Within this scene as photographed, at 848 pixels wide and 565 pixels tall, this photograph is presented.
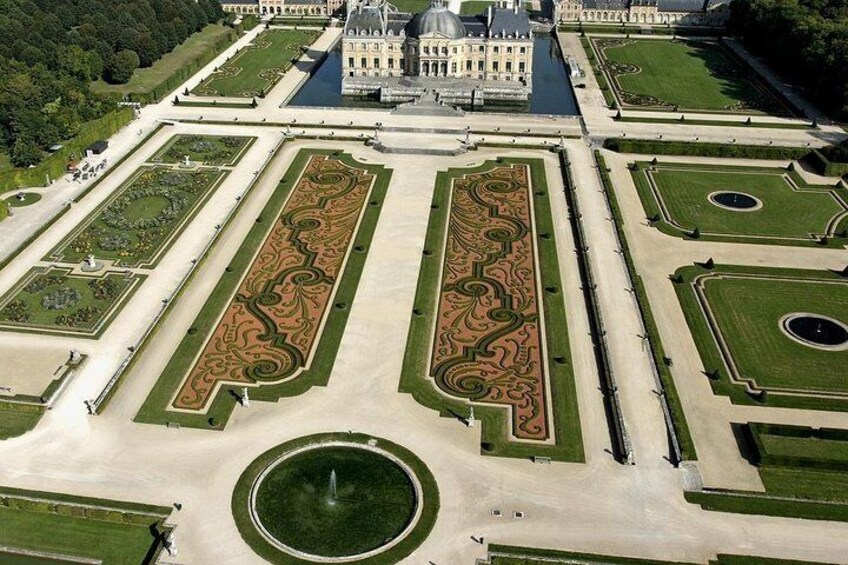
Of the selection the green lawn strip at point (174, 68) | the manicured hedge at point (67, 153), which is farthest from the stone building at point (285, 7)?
the manicured hedge at point (67, 153)

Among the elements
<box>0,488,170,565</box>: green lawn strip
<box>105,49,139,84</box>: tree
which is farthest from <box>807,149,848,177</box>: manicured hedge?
<box>105,49,139,84</box>: tree

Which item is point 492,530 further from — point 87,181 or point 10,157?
point 10,157

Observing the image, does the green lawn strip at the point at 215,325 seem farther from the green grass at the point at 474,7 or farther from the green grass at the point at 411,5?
the green grass at the point at 411,5

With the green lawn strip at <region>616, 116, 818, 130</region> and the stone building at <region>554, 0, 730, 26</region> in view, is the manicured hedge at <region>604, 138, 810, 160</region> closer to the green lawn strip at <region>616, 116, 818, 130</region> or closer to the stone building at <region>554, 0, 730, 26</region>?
the green lawn strip at <region>616, 116, 818, 130</region>

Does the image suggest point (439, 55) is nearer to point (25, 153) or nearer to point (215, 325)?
point (25, 153)

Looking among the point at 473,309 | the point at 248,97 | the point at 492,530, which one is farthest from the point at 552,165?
the point at 492,530

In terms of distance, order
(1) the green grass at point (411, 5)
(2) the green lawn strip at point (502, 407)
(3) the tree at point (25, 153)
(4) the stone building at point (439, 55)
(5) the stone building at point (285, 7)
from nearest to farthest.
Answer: (2) the green lawn strip at point (502, 407)
(3) the tree at point (25, 153)
(4) the stone building at point (439, 55)
(5) the stone building at point (285, 7)
(1) the green grass at point (411, 5)

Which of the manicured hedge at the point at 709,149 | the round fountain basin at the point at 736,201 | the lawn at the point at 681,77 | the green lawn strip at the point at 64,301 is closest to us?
the green lawn strip at the point at 64,301

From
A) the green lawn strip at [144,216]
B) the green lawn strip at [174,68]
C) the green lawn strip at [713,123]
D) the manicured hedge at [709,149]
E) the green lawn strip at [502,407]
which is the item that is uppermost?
the green lawn strip at [174,68]
